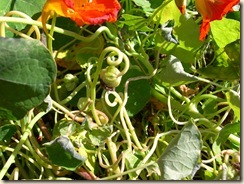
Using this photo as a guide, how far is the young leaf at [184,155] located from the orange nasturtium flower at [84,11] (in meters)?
0.22

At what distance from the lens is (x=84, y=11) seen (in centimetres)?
97

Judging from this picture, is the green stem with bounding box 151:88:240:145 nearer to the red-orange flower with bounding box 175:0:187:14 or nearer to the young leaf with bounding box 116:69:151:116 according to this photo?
the young leaf with bounding box 116:69:151:116

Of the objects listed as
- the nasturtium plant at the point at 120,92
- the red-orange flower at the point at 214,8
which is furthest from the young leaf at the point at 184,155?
the red-orange flower at the point at 214,8

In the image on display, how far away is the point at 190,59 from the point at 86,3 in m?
0.22

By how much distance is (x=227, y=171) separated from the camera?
0.89 metres

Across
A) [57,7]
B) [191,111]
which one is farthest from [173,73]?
[57,7]

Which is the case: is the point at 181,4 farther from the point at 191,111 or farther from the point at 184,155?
the point at 184,155

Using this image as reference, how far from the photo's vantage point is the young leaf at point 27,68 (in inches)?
36.2

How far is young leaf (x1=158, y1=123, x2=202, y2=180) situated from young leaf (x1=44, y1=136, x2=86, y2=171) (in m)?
0.13

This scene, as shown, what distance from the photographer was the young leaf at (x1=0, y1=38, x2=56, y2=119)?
3.02 feet

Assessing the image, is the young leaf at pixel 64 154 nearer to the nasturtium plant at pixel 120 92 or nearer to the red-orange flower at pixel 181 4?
the nasturtium plant at pixel 120 92

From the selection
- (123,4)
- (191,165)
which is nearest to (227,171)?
(191,165)

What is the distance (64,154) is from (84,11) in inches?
9.2

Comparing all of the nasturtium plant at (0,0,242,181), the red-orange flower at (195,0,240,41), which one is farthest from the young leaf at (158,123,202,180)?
the red-orange flower at (195,0,240,41)
